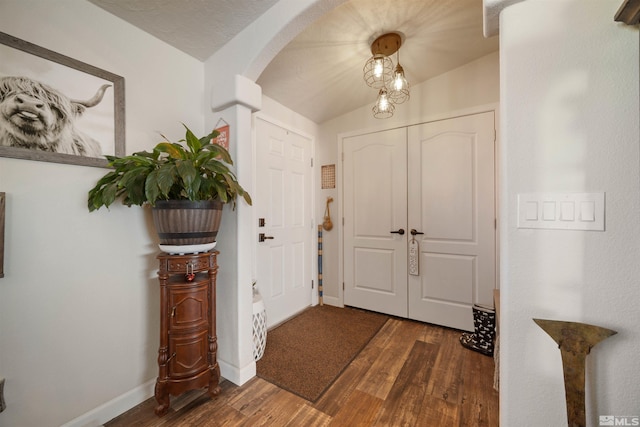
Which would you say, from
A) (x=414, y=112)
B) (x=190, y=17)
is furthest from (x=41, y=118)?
(x=414, y=112)

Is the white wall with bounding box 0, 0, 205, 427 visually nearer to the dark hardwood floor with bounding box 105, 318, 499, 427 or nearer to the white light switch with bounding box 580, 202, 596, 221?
the dark hardwood floor with bounding box 105, 318, 499, 427

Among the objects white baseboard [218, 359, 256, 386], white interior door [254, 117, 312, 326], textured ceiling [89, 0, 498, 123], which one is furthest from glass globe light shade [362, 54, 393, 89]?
white baseboard [218, 359, 256, 386]

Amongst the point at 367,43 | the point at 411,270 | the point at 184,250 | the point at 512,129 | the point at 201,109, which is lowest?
the point at 411,270

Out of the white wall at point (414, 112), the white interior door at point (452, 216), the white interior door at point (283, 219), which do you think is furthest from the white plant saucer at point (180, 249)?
the white interior door at point (452, 216)

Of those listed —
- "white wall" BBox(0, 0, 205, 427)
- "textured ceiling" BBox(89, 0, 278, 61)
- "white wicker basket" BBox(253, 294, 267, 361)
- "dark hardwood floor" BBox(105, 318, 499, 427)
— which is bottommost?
"dark hardwood floor" BBox(105, 318, 499, 427)

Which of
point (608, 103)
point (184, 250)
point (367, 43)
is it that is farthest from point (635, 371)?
point (367, 43)

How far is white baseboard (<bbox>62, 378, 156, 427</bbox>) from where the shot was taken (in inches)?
49.1

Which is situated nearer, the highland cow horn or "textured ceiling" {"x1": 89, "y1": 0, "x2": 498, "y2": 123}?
the highland cow horn

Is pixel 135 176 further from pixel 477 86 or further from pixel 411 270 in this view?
pixel 477 86

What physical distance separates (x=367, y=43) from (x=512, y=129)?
146 cm

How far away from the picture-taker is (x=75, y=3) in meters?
1.23

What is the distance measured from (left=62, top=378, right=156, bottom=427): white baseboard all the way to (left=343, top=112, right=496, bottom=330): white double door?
1.99 m

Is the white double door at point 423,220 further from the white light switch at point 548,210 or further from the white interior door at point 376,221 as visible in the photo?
the white light switch at point 548,210

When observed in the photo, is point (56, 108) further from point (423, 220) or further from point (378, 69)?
point (423, 220)
